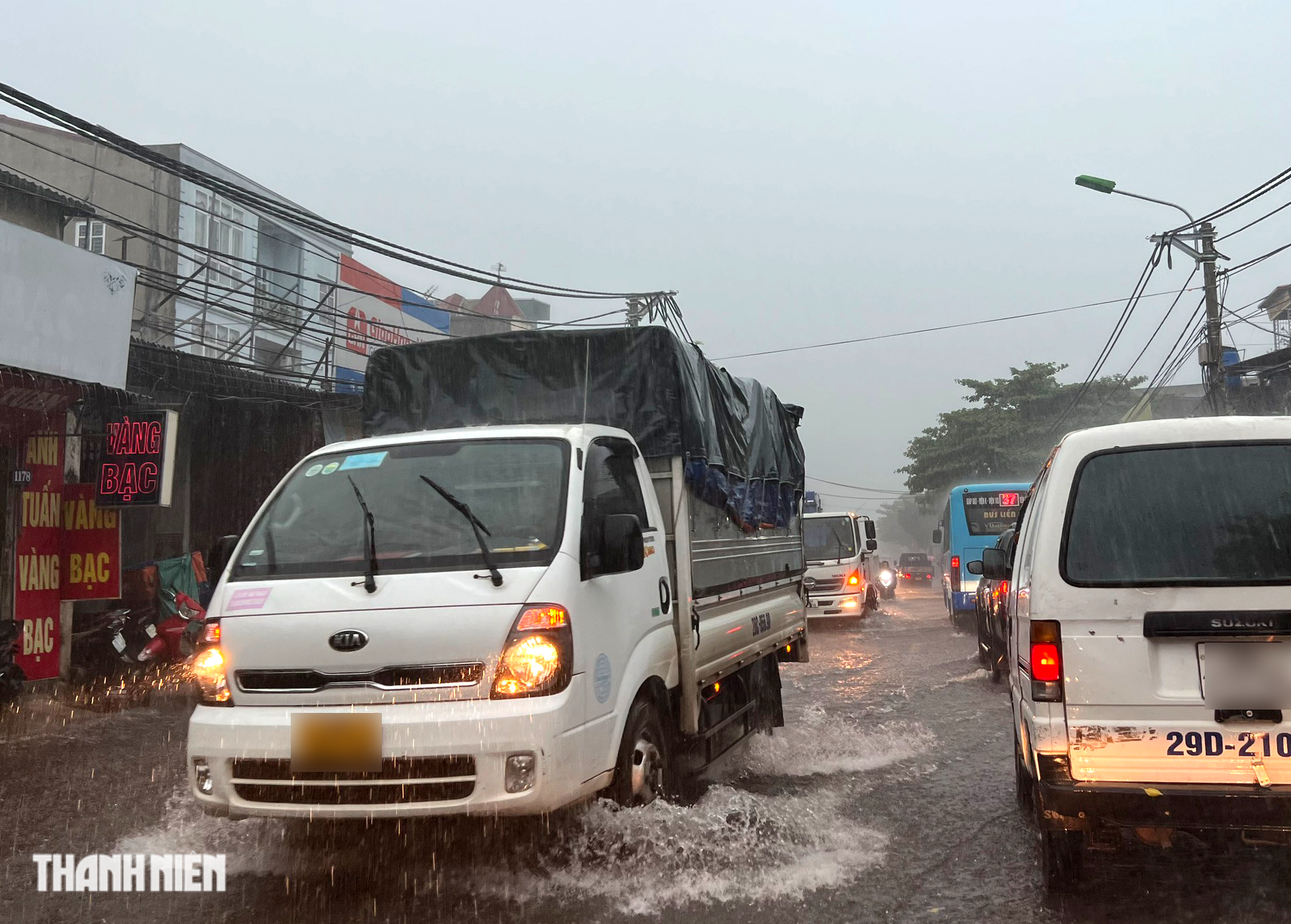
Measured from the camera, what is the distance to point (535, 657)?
4.00m

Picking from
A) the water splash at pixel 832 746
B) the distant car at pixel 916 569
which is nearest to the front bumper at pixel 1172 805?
the water splash at pixel 832 746

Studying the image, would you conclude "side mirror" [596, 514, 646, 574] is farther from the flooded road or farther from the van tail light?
the van tail light

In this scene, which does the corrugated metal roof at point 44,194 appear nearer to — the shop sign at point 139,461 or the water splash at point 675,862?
the shop sign at point 139,461

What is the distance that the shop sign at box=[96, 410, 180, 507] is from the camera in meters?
11.2

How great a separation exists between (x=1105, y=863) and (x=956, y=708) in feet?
17.1

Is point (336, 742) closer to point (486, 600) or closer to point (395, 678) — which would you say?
point (395, 678)

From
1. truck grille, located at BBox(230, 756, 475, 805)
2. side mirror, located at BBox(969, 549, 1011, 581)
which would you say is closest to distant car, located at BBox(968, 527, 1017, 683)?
side mirror, located at BBox(969, 549, 1011, 581)

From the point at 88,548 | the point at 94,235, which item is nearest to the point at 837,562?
the point at 88,548

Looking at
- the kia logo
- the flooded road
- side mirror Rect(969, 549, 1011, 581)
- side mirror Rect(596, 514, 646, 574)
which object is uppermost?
side mirror Rect(596, 514, 646, 574)

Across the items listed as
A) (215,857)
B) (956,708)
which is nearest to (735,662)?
(215,857)

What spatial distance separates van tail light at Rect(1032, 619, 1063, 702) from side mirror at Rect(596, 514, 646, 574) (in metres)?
1.60

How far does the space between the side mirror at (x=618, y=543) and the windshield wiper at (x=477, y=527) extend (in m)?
0.47

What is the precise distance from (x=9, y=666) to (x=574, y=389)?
22.0ft

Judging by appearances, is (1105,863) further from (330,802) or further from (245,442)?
(245,442)
